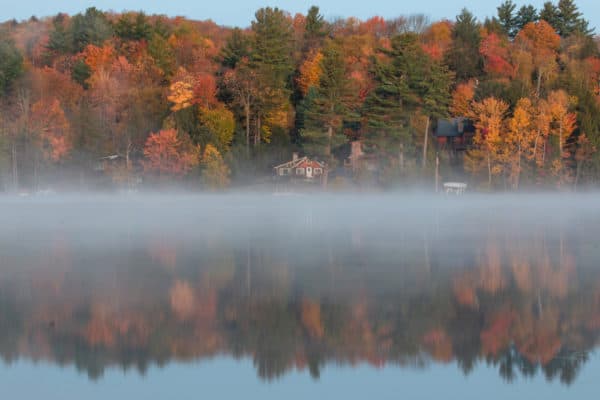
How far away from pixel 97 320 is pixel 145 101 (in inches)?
2523

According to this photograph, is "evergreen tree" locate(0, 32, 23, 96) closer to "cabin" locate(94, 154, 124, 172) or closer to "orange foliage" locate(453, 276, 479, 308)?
"cabin" locate(94, 154, 124, 172)

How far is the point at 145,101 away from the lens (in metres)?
76.1

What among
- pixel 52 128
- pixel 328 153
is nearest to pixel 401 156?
pixel 328 153

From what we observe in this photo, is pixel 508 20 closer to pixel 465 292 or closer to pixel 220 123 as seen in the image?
pixel 220 123

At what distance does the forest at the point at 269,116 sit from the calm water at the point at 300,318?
4315 centimetres

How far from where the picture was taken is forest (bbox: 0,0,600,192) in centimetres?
6988

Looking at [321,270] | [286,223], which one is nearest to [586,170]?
[286,223]

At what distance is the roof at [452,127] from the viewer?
79750 millimetres

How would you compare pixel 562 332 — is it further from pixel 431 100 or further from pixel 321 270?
pixel 431 100

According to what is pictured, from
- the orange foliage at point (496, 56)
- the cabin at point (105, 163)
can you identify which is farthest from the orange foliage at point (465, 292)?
the orange foliage at point (496, 56)

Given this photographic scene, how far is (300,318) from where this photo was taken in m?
14.2

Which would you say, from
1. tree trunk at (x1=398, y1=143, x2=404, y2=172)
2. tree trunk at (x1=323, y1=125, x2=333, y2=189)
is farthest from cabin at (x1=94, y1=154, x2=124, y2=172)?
tree trunk at (x1=398, y1=143, x2=404, y2=172)

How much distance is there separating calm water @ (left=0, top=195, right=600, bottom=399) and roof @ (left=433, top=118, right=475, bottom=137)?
53278 millimetres

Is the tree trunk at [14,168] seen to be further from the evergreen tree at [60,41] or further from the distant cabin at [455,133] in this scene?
the distant cabin at [455,133]
